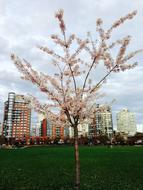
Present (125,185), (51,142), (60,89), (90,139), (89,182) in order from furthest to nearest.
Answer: (51,142)
(90,139)
(89,182)
(125,185)
(60,89)

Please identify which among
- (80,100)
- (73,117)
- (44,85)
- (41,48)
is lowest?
(73,117)

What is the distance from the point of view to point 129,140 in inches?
5817

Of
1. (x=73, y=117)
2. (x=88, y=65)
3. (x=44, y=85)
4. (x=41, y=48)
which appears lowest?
(x=73, y=117)

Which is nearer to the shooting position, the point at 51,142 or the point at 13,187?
the point at 13,187

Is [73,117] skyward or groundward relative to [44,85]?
groundward

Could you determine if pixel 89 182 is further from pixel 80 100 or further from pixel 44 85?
pixel 44 85

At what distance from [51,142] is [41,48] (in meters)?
175

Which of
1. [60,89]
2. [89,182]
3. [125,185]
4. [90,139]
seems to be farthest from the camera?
[90,139]

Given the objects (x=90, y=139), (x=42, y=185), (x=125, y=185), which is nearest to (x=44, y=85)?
(x=42, y=185)

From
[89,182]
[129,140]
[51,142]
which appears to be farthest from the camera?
[51,142]

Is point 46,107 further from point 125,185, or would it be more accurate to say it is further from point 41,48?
point 125,185

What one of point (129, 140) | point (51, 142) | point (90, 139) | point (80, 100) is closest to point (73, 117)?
point (80, 100)

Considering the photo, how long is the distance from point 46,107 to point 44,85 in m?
0.90

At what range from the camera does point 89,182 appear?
11773mm
